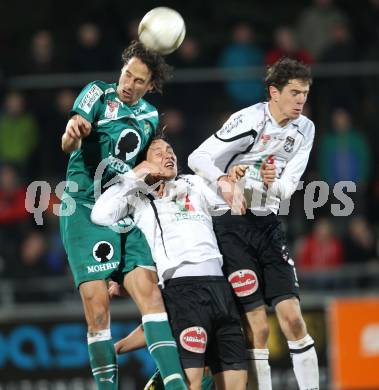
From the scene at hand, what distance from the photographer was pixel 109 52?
1238cm

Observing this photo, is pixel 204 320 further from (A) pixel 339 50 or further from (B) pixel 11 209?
(A) pixel 339 50

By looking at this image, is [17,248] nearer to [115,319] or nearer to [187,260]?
[115,319]

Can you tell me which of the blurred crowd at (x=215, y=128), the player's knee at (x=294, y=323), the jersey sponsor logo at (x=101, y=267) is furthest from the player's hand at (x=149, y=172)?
the blurred crowd at (x=215, y=128)

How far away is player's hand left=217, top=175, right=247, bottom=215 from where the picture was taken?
706cm

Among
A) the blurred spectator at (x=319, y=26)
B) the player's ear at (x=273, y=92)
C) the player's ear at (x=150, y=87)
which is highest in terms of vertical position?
the blurred spectator at (x=319, y=26)

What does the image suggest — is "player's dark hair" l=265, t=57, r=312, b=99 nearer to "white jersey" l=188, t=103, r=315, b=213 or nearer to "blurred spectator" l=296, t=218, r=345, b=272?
"white jersey" l=188, t=103, r=315, b=213

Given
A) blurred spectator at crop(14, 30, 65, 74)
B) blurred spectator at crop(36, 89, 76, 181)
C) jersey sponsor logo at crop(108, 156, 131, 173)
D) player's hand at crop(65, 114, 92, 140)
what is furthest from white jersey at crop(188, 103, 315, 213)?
blurred spectator at crop(14, 30, 65, 74)

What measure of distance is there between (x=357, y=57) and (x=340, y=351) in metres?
3.39

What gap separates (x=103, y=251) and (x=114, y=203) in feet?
1.07

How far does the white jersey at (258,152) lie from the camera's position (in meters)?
7.41

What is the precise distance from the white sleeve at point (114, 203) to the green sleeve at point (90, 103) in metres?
0.47

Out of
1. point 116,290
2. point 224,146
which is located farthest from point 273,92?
point 116,290

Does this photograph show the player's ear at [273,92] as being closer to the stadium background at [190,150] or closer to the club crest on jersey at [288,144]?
the club crest on jersey at [288,144]

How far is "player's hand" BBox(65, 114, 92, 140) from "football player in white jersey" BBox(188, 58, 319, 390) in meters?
0.89
